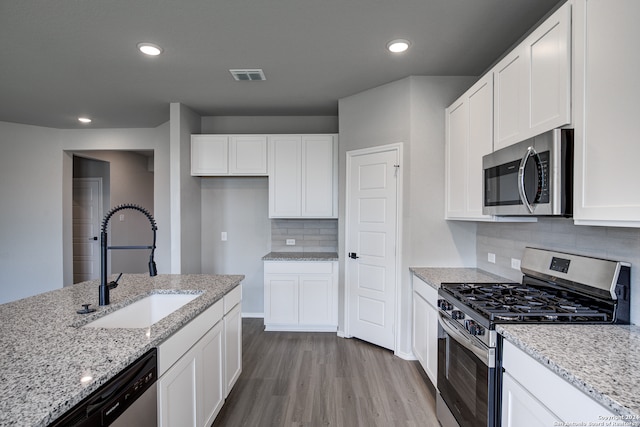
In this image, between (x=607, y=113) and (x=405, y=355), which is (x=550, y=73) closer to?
(x=607, y=113)

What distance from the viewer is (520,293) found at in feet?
6.26

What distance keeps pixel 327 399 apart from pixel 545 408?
1625 mm

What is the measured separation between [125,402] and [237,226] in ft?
10.7

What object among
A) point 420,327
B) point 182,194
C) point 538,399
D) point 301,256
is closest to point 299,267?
point 301,256

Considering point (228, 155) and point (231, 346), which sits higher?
point (228, 155)

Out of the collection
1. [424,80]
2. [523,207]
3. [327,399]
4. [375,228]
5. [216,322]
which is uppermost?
[424,80]

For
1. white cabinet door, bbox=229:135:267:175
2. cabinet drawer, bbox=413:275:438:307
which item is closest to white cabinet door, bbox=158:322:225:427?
cabinet drawer, bbox=413:275:438:307

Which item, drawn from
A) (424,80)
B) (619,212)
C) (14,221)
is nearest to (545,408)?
(619,212)

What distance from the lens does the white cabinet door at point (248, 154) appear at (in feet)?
12.8

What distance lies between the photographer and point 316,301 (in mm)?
3680

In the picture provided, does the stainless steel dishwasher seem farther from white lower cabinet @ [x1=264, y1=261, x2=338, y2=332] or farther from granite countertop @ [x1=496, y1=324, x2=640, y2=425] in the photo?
white lower cabinet @ [x1=264, y1=261, x2=338, y2=332]

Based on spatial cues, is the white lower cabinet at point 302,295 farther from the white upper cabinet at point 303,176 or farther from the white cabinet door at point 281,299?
the white upper cabinet at point 303,176

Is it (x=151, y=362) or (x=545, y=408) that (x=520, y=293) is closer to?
(x=545, y=408)

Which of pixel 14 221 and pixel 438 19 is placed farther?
pixel 14 221
